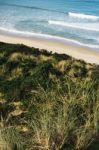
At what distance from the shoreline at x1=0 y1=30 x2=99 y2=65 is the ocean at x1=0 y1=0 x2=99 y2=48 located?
822 mm

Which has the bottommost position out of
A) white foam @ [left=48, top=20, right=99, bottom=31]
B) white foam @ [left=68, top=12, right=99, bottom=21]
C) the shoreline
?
the shoreline

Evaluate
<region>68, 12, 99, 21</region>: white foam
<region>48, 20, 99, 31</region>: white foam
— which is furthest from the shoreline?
<region>68, 12, 99, 21</region>: white foam

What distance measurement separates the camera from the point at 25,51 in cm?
1066

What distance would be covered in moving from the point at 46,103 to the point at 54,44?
15983 millimetres

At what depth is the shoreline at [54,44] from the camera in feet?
66.8

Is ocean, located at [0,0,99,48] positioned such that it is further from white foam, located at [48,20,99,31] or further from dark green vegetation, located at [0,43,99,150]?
dark green vegetation, located at [0,43,99,150]

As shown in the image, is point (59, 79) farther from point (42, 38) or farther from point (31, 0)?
point (31, 0)

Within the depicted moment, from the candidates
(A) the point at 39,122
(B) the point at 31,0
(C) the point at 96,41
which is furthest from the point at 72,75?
(B) the point at 31,0

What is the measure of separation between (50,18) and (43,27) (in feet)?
16.9

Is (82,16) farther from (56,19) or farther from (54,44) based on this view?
(54,44)

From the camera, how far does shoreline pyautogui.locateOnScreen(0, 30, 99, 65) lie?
20.4m

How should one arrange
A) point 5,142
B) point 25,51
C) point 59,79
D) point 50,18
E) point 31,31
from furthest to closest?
point 50,18, point 31,31, point 25,51, point 59,79, point 5,142

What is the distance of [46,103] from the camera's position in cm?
741

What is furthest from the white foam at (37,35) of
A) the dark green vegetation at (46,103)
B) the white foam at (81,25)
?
the dark green vegetation at (46,103)
